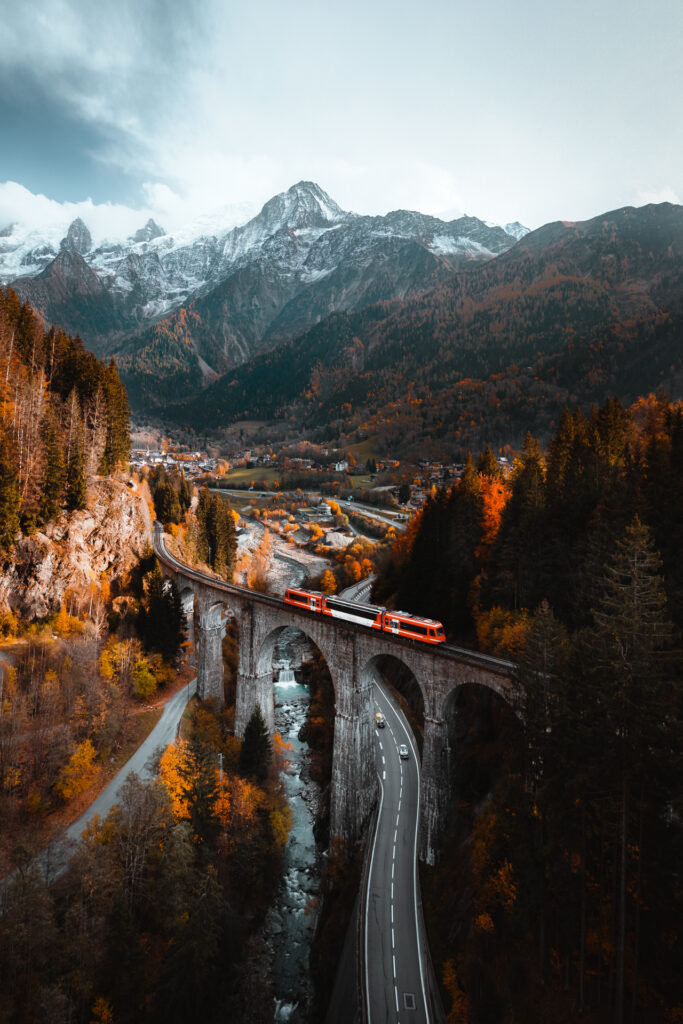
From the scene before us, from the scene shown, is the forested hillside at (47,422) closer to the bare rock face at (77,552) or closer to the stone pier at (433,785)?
the bare rock face at (77,552)

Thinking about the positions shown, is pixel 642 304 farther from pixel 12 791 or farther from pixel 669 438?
pixel 12 791

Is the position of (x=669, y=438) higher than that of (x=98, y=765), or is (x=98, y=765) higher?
(x=669, y=438)

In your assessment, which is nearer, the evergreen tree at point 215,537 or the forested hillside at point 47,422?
Answer: the forested hillside at point 47,422

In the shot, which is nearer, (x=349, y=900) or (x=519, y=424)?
(x=349, y=900)

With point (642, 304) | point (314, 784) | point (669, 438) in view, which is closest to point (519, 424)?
point (642, 304)

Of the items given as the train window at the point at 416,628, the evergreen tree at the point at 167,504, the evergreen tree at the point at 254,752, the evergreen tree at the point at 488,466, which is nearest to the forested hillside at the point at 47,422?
the evergreen tree at the point at 167,504

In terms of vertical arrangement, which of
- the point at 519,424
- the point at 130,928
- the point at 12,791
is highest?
the point at 519,424

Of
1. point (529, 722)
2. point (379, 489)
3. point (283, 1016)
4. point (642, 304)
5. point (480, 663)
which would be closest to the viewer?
point (529, 722)
